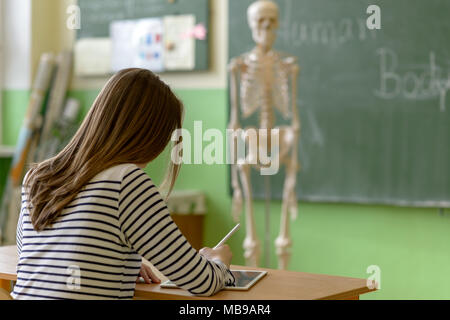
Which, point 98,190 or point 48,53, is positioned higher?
point 48,53

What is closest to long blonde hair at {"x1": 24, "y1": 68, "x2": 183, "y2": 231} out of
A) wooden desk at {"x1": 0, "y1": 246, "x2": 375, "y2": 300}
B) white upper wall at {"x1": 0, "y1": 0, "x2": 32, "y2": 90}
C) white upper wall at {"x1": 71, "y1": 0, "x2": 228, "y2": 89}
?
wooden desk at {"x1": 0, "y1": 246, "x2": 375, "y2": 300}

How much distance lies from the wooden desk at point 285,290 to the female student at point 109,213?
0.07 metres

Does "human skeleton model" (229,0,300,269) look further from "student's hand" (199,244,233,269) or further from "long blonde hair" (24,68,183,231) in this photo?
"long blonde hair" (24,68,183,231)

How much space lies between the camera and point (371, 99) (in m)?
4.23

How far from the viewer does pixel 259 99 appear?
4.11 m

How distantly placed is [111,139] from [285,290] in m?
0.59

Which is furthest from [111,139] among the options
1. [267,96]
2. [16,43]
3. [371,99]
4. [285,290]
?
[16,43]

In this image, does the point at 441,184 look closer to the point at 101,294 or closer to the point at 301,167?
the point at 301,167

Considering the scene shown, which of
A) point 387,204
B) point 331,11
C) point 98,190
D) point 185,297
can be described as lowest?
point 387,204

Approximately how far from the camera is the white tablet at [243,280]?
5.90ft

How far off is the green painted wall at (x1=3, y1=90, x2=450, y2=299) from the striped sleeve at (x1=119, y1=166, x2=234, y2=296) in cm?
279
